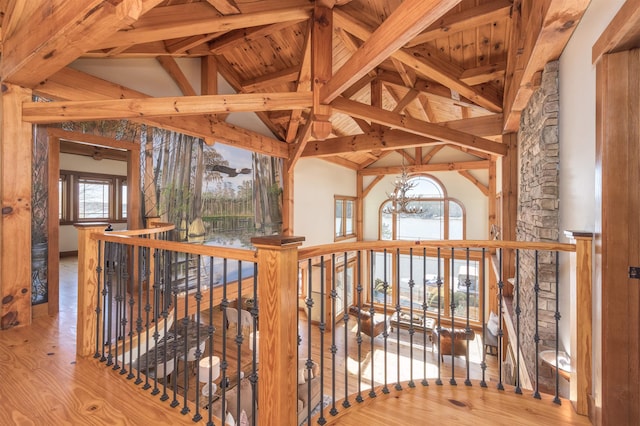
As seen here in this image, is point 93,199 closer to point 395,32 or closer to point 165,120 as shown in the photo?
point 165,120

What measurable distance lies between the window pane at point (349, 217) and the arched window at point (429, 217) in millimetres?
1018

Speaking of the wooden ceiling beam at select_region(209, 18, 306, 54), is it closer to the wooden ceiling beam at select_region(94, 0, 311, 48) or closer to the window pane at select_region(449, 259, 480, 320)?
the wooden ceiling beam at select_region(94, 0, 311, 48)

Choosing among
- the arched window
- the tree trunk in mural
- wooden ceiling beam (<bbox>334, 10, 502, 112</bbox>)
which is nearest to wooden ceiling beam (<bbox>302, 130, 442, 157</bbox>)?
the tree trunk in mural

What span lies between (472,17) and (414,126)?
1.29m

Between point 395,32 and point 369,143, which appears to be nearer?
point 395,32

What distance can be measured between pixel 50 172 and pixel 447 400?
4068mm

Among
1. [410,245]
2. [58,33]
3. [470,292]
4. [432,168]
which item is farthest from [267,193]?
[470,292]

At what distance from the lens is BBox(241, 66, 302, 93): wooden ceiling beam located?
4.61 meters

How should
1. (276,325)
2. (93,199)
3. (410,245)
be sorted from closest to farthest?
1. (276,325)
2. (410,245)
3. (93,199)

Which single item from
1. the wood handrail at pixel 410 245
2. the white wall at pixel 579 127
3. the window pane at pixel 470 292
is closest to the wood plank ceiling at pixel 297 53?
the white wall at pixel 579 127

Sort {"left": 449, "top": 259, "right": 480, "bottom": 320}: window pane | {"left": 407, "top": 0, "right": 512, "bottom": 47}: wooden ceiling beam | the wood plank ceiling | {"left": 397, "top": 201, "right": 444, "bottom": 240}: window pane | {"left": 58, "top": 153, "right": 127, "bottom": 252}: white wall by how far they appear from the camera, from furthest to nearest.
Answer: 1. {"left": 397, "top": 201, "right": 444, "bottom": 240}: window pane
2. {"left": 449, "top": 259, "right": 480, "bottom": 320}: window pane
3. {"left": 58, "top": 153, "right": 127, "bottom": 252}: white wall
4. {"left": 407, "top": 0, "right": 512, "bottom": 47}: wooden ceiling beam
5. the wood plank ceiling

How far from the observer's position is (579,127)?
217 centimetres

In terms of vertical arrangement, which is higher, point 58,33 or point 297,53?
point 297,53

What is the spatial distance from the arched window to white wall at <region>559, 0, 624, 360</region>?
6.06 metres
